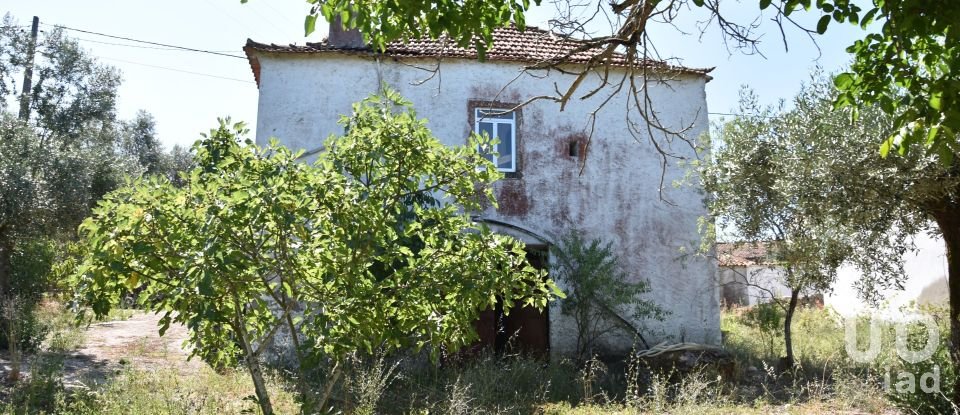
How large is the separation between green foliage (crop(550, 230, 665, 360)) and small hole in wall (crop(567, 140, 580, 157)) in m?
1.42

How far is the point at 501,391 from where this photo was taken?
27.2 ft

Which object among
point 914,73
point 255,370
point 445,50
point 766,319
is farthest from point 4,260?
point 766,319

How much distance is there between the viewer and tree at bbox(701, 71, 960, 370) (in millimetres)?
6664

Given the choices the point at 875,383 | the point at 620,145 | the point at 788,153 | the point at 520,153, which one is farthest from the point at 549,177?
the point at 875,383

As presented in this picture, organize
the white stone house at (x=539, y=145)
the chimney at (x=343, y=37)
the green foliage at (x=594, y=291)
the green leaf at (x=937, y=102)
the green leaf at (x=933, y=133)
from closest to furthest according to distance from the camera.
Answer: the green leaf at (x=933, y=133) < the green leaf at (x=937, y=102) < the green foliage at (x=594, y=291) < the white stone house at (x=539, y=145) < the chimney at (x=343, y=37)

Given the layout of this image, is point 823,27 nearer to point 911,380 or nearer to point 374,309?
point 374,309

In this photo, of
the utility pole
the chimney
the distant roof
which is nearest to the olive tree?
the distant roof

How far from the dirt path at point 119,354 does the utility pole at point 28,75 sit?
→ 5372 mm

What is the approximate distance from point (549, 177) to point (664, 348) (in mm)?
3404

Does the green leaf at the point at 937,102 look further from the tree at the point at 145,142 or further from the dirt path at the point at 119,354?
the tree at the point at 145,142

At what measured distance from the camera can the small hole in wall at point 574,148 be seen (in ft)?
38.3

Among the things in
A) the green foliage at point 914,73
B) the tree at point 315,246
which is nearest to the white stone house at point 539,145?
the tree at point 315,246

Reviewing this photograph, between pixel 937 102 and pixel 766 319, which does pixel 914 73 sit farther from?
pixel 766 319

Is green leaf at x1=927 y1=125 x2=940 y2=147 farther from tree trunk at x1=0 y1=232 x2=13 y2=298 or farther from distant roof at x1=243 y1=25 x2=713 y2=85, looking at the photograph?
tree trunk at x1=0 y1=232 x2=13 y2=298
